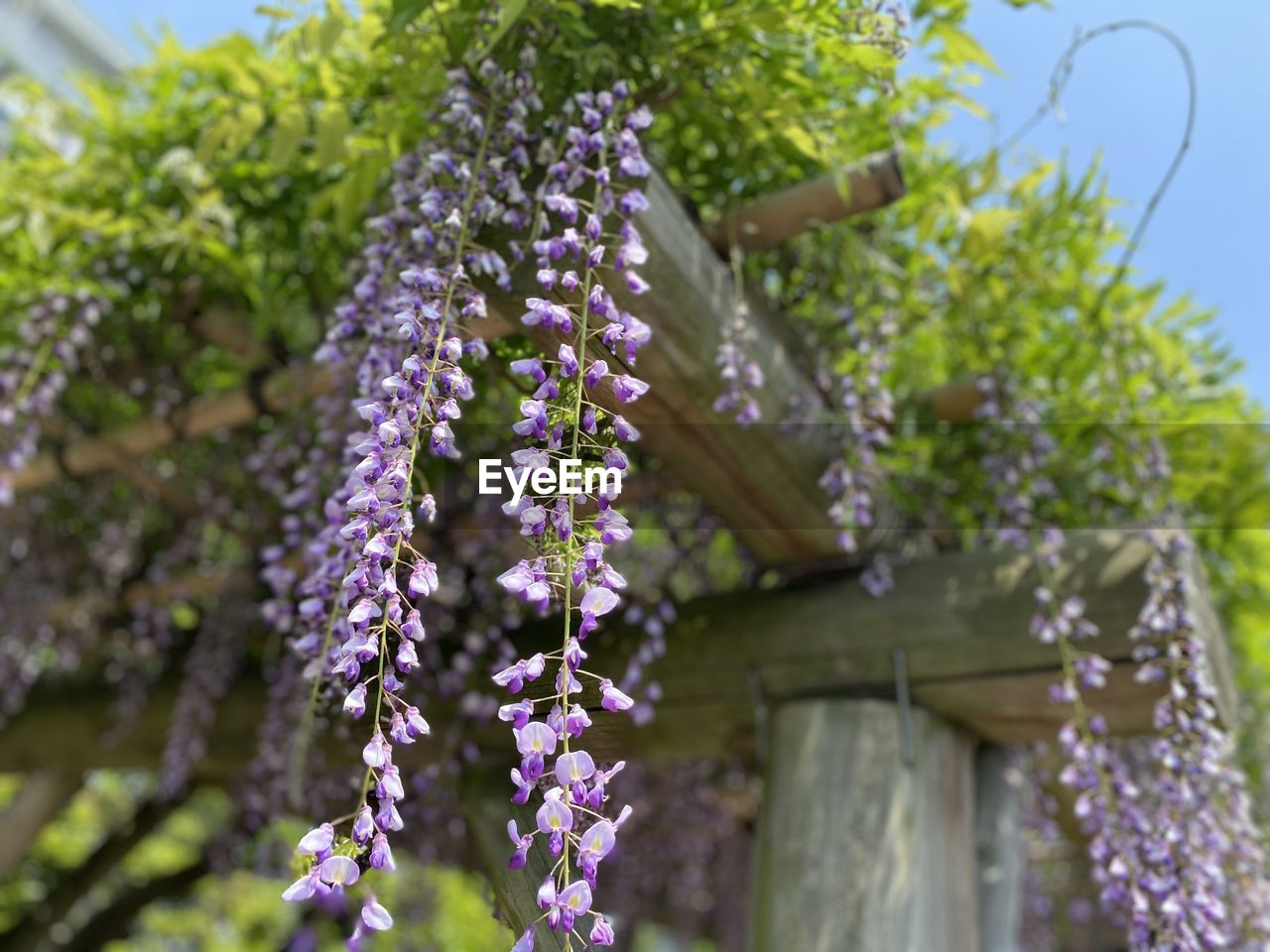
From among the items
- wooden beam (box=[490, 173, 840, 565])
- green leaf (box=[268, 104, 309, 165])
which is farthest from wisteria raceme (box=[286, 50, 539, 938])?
green leaf (box=[268, 104, 309, 165])

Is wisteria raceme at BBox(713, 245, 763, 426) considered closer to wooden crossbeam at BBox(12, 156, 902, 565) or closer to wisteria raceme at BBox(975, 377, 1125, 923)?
wooden crossbeam at BBox(12, 156, 902, 565)

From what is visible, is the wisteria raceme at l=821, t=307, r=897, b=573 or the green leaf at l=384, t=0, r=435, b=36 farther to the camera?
the wisteria raceme at l=821, t=307, r=897, b=573

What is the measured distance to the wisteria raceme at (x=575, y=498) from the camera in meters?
0.78

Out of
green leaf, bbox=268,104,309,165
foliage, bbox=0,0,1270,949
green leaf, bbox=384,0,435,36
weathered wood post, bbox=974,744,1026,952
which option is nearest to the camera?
green leaf, bbox=384,0,435,36

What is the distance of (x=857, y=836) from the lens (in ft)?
5.65

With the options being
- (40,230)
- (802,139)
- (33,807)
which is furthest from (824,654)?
(33,807)

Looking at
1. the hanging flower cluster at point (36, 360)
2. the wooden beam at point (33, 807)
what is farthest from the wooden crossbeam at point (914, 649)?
the wooden beam at point (33, 807)

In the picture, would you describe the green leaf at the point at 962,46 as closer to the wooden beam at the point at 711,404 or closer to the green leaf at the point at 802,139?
the green leaf at the point at 802,139

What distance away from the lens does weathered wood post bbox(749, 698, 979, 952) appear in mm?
1677

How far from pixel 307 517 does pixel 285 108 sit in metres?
0.59

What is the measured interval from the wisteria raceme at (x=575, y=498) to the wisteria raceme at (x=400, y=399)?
0.07 m

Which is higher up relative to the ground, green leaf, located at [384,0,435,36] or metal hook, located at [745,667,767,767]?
green leaf, located at [384,0,435,36]

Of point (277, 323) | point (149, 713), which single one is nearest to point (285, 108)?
point (277, 323)

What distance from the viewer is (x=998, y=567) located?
5.96ft
